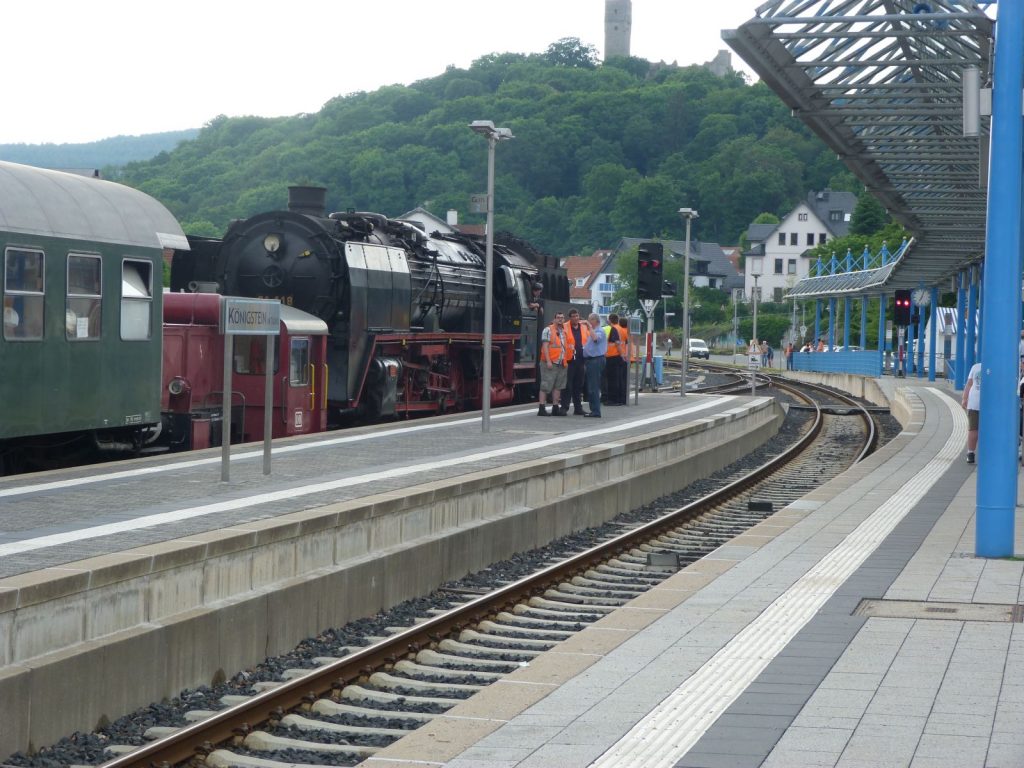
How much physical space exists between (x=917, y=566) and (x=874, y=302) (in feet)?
295

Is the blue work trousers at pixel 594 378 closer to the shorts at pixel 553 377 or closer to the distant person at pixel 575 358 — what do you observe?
the distant person at pixel 575 358

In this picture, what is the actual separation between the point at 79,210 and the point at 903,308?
112 ft

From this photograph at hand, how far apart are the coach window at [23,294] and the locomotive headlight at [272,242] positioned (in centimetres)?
861

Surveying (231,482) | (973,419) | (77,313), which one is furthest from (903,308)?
(231,482)

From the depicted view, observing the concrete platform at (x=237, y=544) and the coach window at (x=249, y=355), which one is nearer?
the concrete platform at (x=237, y=544)

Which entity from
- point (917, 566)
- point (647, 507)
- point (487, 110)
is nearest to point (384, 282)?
point (647, 507)

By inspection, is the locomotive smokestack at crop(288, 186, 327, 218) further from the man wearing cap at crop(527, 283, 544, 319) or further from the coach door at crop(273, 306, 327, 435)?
the man wearing cap at crop(527, 283, 544, 319)

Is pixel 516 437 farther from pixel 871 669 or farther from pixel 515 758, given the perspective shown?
pixel 515 758

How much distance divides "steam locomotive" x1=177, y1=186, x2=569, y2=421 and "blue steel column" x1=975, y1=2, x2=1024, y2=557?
9165 mm

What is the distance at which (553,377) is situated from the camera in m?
23.8

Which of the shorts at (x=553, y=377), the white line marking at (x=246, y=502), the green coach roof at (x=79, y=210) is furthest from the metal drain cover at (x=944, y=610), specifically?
the shorts at (x=553, y=377)

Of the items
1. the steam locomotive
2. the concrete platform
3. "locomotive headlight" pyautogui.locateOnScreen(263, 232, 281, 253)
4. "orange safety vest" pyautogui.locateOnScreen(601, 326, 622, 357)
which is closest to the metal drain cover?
the concrete platform

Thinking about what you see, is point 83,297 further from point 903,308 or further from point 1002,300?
point 903,308

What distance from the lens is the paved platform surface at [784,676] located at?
19.5ft
